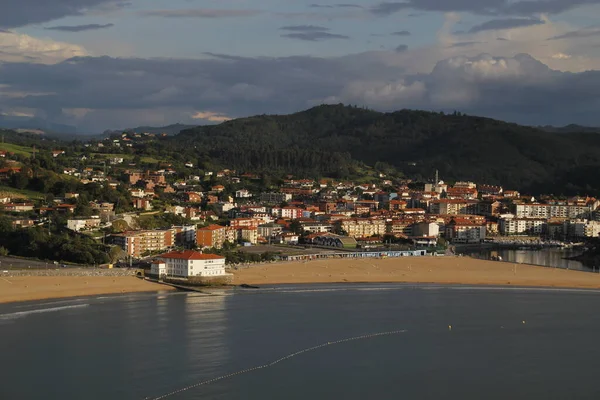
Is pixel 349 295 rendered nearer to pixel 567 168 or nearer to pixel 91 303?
pixel 91 303

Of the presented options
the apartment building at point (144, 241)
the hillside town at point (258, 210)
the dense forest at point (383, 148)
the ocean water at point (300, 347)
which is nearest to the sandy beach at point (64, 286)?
the ocean water at point (300, 347)

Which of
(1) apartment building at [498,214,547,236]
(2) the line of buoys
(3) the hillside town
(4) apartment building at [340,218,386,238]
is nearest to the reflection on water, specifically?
(3) the hillside town

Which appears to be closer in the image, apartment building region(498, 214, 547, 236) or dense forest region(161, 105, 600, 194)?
apartment building region(498, 214, 547, 236)

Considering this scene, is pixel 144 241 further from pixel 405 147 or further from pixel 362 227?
pixel 405 147

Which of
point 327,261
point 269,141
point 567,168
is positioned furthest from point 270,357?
point 269,141

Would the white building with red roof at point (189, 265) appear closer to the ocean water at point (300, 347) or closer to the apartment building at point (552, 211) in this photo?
the ocean water at point (300, 347)

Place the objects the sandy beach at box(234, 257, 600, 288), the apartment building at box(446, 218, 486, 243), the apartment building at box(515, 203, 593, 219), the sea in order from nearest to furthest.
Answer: the sandy beach at box(234, 257, 600, 288), the sea, the apartment building at box(446, 218, 486, 243), the apartment building at box(515, 203, 593, 219)

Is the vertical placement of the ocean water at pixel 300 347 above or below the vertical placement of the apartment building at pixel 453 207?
below

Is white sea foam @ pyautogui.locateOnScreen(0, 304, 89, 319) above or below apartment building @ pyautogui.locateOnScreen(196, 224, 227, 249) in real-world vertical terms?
below

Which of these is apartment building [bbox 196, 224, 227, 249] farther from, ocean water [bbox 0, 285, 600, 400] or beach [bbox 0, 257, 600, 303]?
ocean water [bbox 0, 285, 600, 400]
